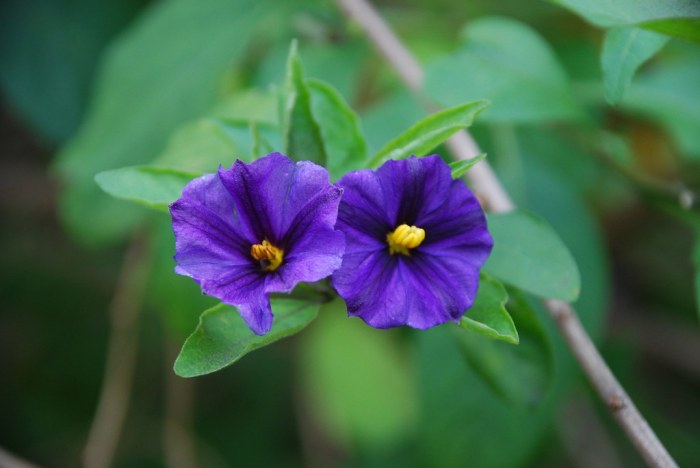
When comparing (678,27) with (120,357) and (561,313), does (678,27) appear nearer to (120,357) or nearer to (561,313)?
(561,313)

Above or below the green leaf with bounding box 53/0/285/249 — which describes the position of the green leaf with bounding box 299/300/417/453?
below

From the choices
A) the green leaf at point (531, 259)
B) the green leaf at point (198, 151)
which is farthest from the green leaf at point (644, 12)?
the green leaf at point (198, 151)

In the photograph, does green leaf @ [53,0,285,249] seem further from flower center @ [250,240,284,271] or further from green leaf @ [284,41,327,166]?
flower center @ [250,240,284,271]

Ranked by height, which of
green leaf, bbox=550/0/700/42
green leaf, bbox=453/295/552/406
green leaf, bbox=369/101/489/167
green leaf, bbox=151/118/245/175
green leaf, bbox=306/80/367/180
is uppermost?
green leaf, bbox=550/0/700/42

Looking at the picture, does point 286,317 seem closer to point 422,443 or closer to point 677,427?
point 422,443

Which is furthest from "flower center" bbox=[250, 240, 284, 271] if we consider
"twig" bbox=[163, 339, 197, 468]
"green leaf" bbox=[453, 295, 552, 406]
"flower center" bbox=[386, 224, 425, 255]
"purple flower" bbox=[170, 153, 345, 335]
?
"twig" bbox=[163, 339, 197, 468]

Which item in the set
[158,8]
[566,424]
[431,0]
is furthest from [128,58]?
[566,424]
